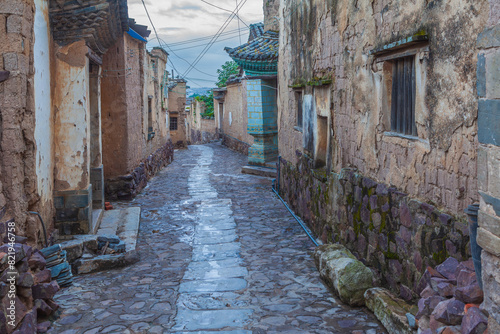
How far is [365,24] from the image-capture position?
547 cm

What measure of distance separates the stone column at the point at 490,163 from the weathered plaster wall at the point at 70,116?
5.85 metres

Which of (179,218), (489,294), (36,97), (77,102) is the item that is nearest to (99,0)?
(77,102)

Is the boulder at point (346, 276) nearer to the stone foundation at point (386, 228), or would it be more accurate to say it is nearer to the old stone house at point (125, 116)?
the stone foundation at point (386, 228)

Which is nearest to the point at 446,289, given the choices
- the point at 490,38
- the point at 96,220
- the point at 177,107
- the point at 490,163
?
the point at 490,163

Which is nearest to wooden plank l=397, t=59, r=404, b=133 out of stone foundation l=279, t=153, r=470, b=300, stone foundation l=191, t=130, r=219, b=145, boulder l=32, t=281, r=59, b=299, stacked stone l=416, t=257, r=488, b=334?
stone foundation l=279, t=153, r=470, b=300

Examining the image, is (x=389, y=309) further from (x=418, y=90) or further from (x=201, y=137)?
(x=201, y=137)

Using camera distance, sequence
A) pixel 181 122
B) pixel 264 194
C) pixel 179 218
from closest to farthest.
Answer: pixel 179 218 < pixel 264 194 < pixel 181 122

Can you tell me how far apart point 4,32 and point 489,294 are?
201 inches

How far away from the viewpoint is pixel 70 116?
7023 millimetres

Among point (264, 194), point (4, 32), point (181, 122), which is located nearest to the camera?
point (4, 32)

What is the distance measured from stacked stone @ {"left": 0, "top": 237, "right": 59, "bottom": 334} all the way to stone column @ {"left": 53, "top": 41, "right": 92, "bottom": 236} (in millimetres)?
2102

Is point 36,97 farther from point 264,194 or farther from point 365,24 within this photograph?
point 264,194

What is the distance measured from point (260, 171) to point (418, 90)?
11.3 m

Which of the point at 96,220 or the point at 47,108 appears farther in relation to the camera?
the point at 96,220
